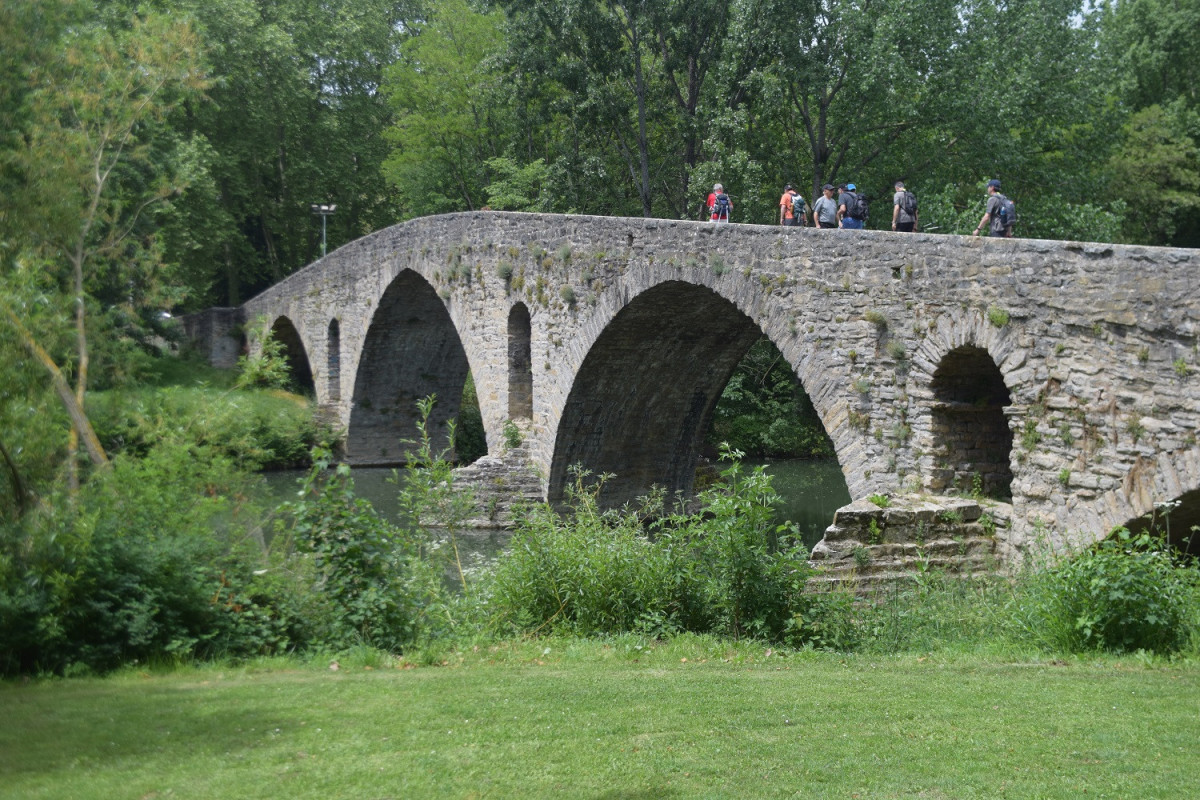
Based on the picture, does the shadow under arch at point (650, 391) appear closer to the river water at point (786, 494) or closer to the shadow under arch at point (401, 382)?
the river water at point (786, 494)

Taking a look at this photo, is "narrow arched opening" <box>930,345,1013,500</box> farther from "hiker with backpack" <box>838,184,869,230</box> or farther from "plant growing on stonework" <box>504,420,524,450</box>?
"plant growing on stonework" <box>504,420,524,450</box>

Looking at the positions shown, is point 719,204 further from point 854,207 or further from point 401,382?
point 401,382

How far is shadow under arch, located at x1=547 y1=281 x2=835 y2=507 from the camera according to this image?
54.0 feet

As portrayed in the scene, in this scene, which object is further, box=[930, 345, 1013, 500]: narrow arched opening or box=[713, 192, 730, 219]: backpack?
box=[713, 192, 730, 219]: backpack

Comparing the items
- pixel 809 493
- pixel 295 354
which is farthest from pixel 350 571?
pixel 295 354

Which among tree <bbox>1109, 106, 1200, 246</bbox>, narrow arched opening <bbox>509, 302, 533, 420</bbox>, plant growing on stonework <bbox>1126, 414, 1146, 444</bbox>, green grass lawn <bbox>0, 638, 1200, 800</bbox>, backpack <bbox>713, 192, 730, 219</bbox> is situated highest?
tree <bbox>1109, 106, 1200, 246</bbox>

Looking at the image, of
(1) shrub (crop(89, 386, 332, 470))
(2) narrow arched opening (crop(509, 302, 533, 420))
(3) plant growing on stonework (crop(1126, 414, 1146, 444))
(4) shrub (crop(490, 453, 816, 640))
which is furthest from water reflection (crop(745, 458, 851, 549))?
(4) shrub (crop(490, 453, 816, 640))

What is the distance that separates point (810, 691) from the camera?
622 cm

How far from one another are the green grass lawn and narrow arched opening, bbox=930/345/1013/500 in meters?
3.73

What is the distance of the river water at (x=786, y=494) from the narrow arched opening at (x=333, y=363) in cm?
257

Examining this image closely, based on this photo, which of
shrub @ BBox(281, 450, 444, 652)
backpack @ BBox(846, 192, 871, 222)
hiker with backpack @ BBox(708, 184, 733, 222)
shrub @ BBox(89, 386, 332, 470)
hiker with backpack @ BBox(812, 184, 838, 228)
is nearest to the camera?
shrub @ BBox(281, 450, 444, 652)

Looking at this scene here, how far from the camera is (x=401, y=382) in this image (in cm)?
2836

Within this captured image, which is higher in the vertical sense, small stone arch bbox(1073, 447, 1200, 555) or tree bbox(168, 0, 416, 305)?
tree bbox(168, 0, 416, 305)

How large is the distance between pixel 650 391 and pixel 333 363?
13346 millimetres
